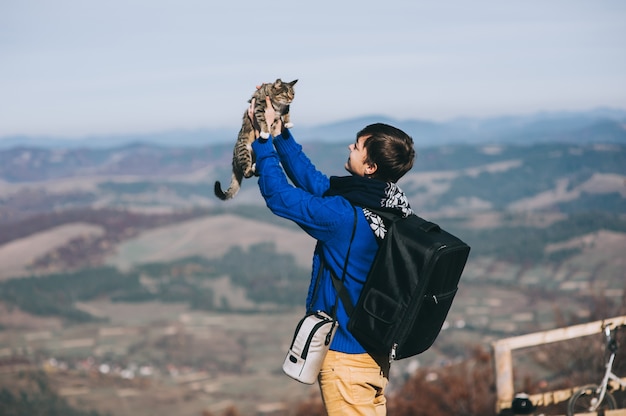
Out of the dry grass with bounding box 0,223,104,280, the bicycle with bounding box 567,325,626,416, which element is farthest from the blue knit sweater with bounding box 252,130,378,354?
the dry grass with bounding box 0,223,104,280

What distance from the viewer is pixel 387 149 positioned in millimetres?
4066

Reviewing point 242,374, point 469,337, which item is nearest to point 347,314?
point 242,374

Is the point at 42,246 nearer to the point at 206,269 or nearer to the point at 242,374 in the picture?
the point at 206,269

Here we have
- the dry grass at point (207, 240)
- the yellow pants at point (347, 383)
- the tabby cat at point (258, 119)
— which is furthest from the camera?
the dry grass at point (207, 240)

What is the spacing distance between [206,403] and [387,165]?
205 feet

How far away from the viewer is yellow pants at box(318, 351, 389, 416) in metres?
4.16

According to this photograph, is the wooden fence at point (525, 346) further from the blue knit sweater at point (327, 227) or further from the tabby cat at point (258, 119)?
the blue knit sweater at point (327, 227)

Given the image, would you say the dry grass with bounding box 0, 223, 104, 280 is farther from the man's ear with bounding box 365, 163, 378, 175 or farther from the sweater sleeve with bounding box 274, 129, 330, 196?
the man's ear with bounding box 365, 163, 378, 175

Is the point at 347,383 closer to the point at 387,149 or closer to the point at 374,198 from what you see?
the point at 374,198

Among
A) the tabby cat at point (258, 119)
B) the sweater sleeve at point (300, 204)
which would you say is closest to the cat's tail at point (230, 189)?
the tabby cat at point (258, 119)

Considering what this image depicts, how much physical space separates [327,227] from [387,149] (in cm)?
54

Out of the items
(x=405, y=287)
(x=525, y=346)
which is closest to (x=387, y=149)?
(x=405, y=287)

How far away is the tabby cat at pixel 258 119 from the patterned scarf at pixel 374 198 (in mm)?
631

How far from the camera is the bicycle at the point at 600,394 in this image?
779cm
